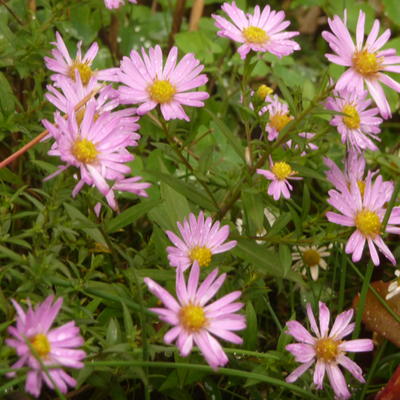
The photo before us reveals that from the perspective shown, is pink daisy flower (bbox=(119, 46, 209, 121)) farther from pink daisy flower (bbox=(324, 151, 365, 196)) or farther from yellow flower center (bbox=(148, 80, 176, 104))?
pink daisy flower (bbox=(324, 151, 365, 196))

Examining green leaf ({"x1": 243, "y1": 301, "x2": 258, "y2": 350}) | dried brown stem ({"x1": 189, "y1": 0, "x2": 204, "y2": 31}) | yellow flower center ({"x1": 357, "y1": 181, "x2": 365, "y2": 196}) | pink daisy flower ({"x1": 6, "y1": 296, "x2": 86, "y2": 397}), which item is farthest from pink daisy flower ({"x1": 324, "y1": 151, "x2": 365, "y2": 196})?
dried brown stem ({"x1": 189, "y1": 0, "x2": 204, "y2": 31})

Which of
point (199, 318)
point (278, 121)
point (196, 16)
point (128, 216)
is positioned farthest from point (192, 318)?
point (196, 16)

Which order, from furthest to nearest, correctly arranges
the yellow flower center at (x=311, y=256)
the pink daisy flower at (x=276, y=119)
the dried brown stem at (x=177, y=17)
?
the dried brown stem at (x=177, y=17)
the yellow flower center at (x=311, y=256)
the pink daisy flower at (x=276, y=119)

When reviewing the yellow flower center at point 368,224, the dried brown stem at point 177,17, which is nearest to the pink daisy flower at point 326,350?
the yellow flower center at point 368,224

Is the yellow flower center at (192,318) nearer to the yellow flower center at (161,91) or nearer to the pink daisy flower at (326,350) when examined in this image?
the pink daisy flower at (326,350)

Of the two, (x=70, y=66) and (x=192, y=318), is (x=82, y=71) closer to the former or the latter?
(x=70, y=66)

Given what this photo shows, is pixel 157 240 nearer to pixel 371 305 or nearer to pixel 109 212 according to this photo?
pixel 109 212

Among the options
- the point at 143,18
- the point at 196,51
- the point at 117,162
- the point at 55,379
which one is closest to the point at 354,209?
the point at 117,162
